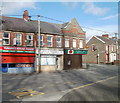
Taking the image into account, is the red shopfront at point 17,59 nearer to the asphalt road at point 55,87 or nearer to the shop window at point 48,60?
the shop window at point 48,60

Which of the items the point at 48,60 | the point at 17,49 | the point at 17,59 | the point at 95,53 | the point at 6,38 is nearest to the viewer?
the point at 6,38

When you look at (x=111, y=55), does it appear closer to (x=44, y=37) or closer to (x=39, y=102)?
(x=44, y=37)

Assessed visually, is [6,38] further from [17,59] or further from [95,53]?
[95,53]

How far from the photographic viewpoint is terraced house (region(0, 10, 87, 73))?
23000 mm


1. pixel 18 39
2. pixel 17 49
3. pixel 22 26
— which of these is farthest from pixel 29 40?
pixel 22 26

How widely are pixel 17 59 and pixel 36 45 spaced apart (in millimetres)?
3818

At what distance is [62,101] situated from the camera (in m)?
8.02

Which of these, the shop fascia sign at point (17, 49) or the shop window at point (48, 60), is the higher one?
the shop fascia sign at point (17, 49)

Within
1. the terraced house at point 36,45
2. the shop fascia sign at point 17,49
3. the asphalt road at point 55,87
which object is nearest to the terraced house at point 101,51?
the terraced house at point 36,45

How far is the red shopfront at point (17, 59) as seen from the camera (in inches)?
882

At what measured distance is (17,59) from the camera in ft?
77.5

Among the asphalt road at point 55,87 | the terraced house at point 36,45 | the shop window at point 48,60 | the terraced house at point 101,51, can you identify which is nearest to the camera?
the asphalt road at point 55,87

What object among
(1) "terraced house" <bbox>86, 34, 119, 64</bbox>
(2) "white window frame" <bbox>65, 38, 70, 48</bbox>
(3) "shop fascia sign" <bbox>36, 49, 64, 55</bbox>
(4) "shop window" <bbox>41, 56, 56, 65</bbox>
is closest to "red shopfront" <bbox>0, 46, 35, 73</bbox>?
(4) "shop window" <bbox>41, 56, 56, 65</bbox>

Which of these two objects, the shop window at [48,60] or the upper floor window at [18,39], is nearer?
the upper floor window at [18,39]
